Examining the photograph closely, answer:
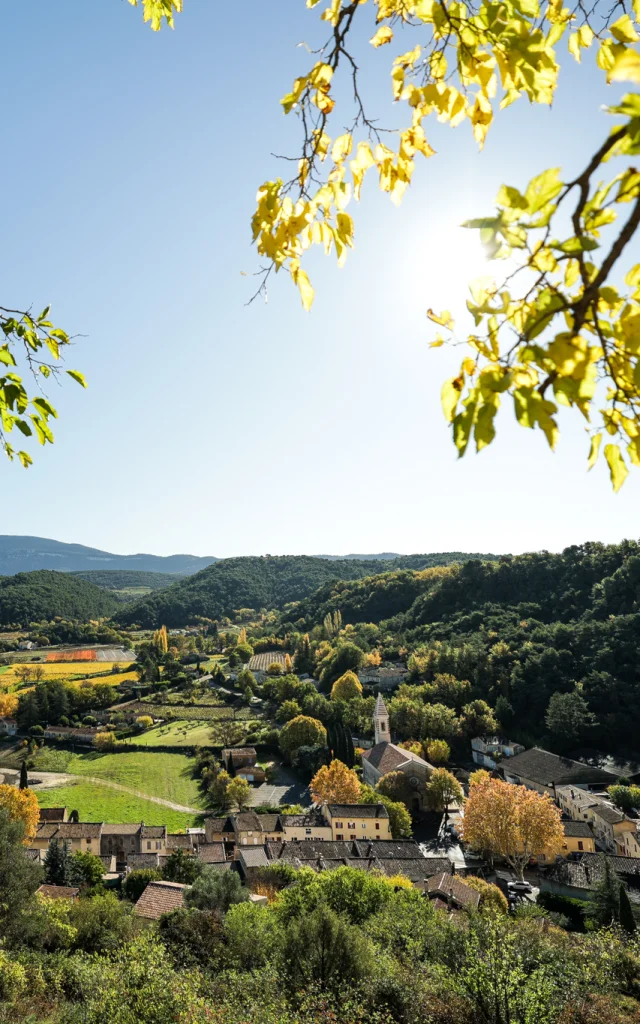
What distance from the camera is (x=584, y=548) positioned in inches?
2911

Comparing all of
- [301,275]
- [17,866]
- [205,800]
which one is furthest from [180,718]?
[301,275]

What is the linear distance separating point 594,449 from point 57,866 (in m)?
31.7

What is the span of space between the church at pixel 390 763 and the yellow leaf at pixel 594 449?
1601 inches

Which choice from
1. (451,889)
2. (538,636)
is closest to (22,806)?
(451,889)

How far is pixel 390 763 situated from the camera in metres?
40.2

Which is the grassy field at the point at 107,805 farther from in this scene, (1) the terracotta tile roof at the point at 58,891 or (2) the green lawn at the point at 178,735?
(1) the terracotta tile roof at the point at 58,891

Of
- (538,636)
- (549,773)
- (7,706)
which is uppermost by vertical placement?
(538,636)

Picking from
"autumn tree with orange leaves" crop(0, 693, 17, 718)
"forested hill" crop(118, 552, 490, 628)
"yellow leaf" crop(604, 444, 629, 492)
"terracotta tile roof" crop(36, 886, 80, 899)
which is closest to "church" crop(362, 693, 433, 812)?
"terracotta tile roof" crop(36, 886, 80, 899)

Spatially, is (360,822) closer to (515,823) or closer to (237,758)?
(515,823)

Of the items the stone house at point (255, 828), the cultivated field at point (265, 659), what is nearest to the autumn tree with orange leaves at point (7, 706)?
the cultivated field at point (265, 659)

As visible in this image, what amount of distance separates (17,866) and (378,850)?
14.9 metres

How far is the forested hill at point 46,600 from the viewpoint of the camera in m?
128

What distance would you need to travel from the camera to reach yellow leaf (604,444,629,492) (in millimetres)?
1670

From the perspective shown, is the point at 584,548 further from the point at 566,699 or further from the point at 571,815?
the point at 571,815
